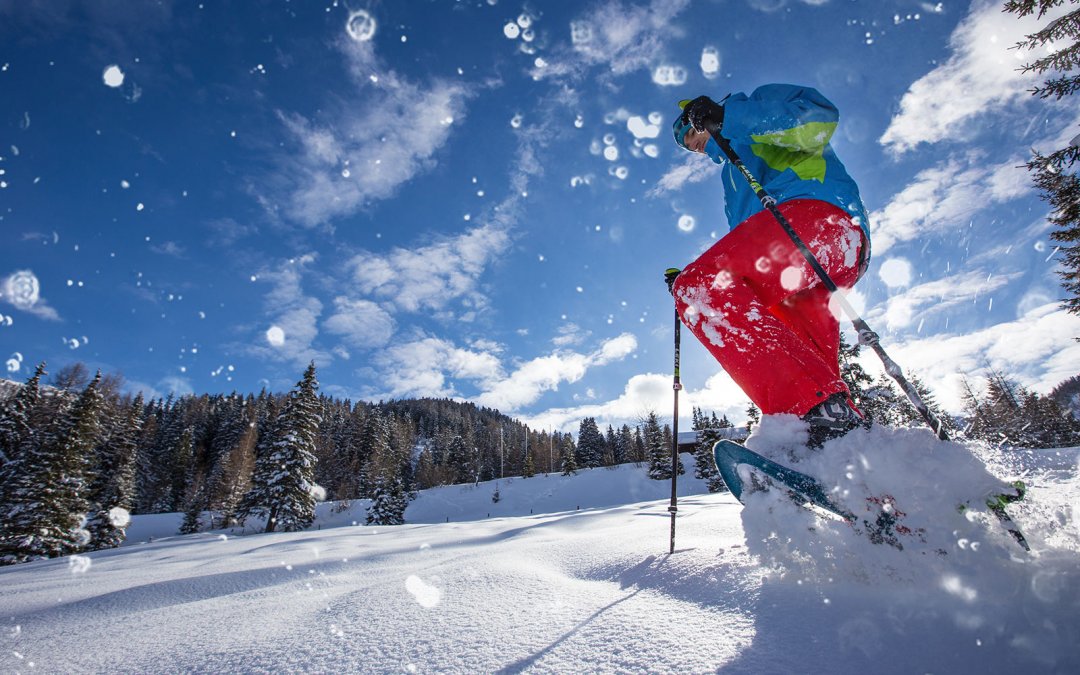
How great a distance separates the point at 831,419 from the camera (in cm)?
186

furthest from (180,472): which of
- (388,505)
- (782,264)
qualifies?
(782,264)

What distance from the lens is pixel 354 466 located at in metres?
53.6

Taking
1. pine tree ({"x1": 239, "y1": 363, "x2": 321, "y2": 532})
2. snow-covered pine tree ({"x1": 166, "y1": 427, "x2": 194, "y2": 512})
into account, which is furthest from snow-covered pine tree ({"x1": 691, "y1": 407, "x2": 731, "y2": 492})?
snow-covered pine tree ({"x1": 166, "y1": 427, "x2": 194, "y2": 512})

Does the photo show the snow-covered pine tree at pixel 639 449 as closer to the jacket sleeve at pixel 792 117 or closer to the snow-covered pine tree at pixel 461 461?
the snow-covered pine tree at pixel 461 461

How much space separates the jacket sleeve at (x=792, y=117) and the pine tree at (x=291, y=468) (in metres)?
27.5

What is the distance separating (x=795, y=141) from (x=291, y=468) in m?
28.1

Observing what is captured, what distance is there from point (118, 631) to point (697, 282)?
9.24 feet

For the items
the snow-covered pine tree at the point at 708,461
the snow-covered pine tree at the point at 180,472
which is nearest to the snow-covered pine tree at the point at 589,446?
the snow-covered pine tree at the point at 708,461

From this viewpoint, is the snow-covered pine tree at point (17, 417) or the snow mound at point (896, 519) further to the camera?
the snow-covered pine tree at point (17, 417)

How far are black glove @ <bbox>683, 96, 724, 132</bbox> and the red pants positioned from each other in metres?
0.66

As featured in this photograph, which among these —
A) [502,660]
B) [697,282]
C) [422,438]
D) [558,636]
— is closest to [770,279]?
[697,282]

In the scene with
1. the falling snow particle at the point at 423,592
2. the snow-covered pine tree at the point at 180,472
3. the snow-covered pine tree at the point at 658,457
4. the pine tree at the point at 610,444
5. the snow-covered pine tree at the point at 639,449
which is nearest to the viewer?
the falling snow particle at the point at 423,592

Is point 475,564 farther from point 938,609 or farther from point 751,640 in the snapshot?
point 938,609

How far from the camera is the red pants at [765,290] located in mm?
2061
